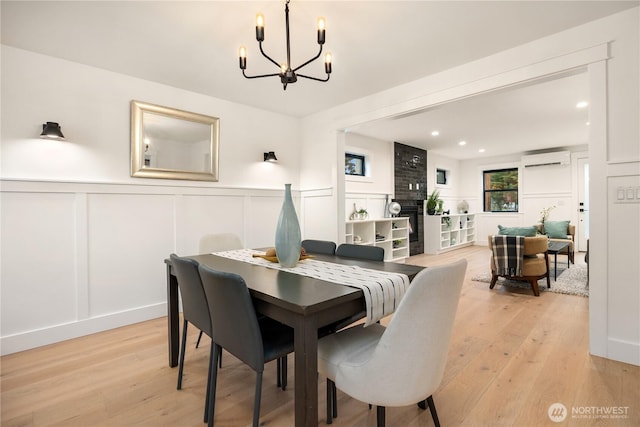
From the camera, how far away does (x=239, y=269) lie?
1874mm

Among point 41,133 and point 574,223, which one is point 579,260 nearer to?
point 574,223

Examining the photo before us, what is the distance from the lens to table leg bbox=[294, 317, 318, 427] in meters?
1.15

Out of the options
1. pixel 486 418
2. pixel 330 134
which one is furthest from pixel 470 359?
pixel 330 134

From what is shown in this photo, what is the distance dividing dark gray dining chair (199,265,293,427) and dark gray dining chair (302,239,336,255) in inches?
36.2

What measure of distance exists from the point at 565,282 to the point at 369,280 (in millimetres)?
4222

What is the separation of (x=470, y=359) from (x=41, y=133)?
12.3ft

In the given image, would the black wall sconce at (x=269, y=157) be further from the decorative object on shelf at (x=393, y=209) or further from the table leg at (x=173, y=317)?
the decorative object on shelf at (x=393, y=209)

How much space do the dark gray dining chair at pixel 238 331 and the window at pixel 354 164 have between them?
165 inches

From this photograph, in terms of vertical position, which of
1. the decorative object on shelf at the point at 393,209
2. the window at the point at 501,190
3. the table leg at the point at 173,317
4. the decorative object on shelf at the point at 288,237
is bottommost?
the table leg at the point at 173,317

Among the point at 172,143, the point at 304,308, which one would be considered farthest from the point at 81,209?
the point at 304,308

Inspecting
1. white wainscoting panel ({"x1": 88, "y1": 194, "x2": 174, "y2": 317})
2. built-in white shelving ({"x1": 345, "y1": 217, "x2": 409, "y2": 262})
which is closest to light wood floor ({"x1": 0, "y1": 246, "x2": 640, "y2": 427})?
white wainscoting panel ({"x1": 88, "y1": 194, "x2": 174, "y2": 317})

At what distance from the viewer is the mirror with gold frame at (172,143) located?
9.91 feet

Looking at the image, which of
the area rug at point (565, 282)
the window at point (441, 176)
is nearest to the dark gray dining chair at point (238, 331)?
the area rug at point (565, 282)

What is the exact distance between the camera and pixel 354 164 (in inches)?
222
